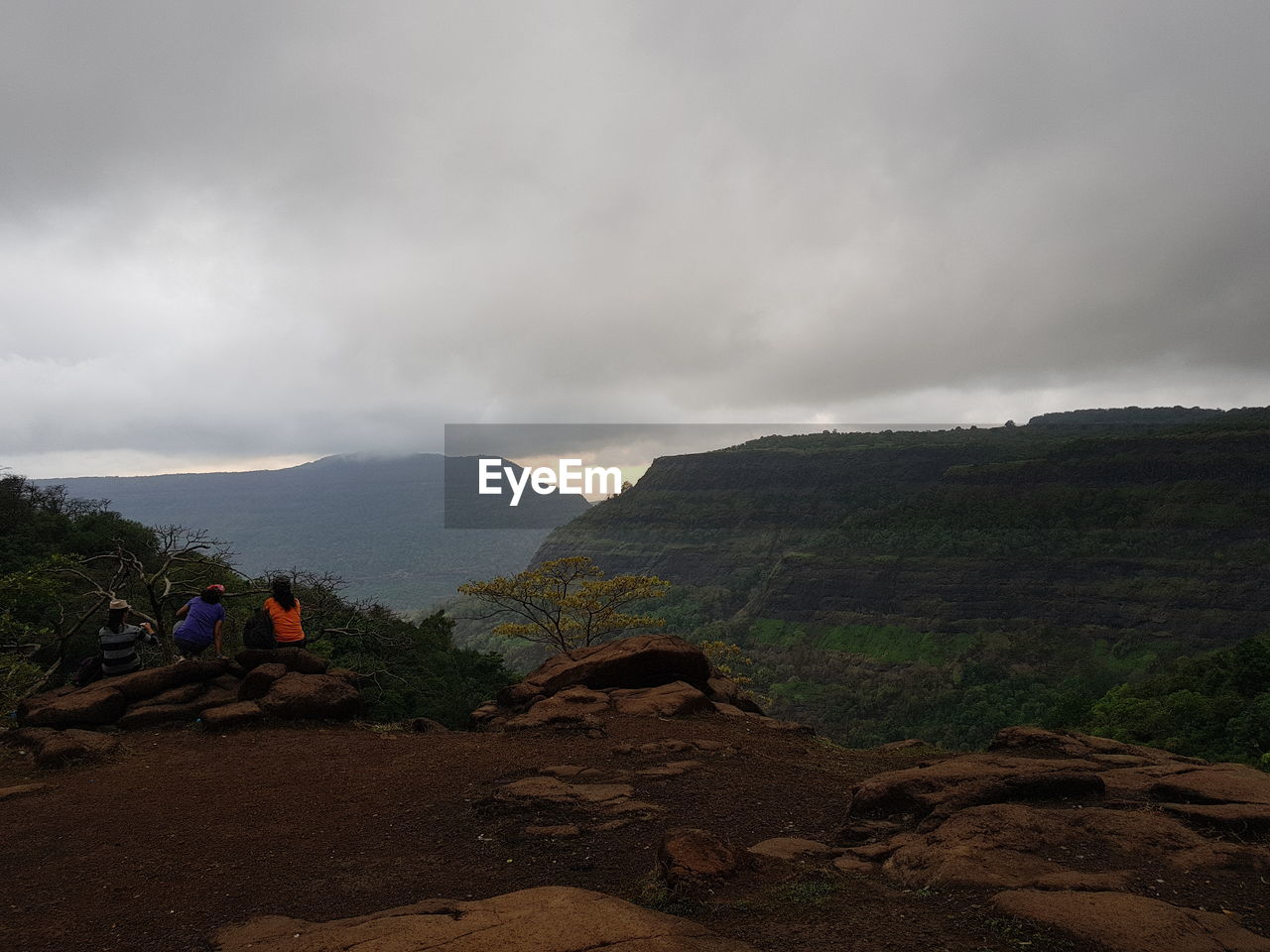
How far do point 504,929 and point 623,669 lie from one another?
11.0 metres

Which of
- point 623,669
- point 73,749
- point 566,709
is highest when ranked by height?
point 73,749

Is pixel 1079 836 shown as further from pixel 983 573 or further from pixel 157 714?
pixel 983 573

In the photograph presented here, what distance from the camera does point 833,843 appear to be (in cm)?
698

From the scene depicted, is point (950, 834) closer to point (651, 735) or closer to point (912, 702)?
point (651, 735)

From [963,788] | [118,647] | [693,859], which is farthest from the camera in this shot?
[118,647]

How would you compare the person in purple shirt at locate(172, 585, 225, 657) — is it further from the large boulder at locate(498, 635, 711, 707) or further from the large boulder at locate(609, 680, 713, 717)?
the large boulder at locate(609, 680, 713, 717)

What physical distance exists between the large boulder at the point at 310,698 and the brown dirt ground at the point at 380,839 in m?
0.66

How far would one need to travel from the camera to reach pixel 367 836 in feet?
25.2

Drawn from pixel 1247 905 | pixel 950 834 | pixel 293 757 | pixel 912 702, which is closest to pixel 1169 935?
pixel 1247 905

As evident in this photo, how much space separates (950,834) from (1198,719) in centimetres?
3202

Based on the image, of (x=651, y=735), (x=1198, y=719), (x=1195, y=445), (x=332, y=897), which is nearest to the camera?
(x=332, y=897)

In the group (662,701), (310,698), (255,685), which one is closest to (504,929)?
(662,701)

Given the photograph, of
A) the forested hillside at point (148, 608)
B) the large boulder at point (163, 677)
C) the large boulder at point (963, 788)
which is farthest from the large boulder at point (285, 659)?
the large boulder at point (963, 788)

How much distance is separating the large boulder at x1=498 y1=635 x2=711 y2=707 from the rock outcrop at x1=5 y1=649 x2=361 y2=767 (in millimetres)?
3947
